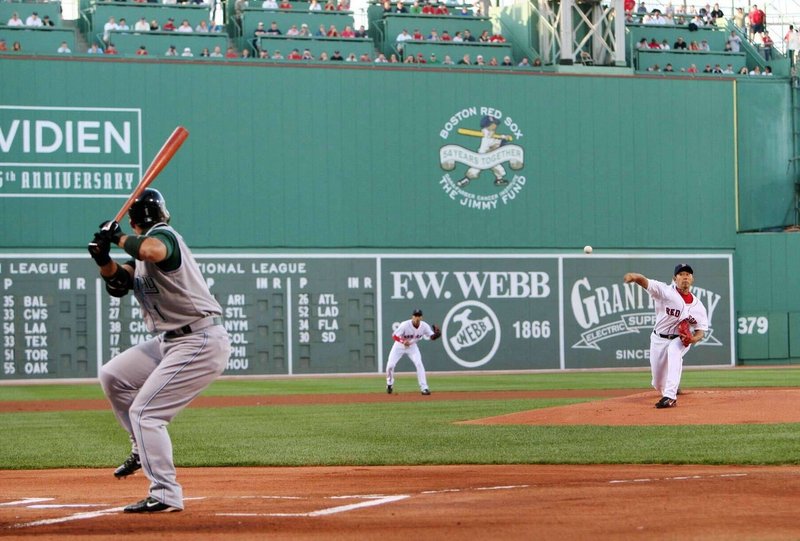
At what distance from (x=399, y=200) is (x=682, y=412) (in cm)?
1908

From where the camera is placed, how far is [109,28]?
33.1m

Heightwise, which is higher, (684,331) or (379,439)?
(684,331)

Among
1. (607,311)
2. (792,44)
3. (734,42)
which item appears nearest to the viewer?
(607,311)

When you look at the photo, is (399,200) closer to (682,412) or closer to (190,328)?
(682,412)

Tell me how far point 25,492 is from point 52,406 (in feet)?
43.4

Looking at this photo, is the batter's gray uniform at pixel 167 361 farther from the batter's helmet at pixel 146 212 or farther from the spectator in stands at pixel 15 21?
the spectator in stands at pixel 15 21

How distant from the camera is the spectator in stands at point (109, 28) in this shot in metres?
33.0

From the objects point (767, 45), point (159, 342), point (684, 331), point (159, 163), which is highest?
point (767, 45)

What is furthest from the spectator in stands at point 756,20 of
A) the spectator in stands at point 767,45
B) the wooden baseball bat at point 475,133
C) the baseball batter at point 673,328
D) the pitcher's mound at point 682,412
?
the baseball batter at point 673,328

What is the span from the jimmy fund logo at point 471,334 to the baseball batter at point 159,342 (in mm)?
25898

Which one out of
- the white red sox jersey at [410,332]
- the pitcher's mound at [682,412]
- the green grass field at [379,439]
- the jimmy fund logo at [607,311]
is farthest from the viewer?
the jimmy fund logo at [607,311]

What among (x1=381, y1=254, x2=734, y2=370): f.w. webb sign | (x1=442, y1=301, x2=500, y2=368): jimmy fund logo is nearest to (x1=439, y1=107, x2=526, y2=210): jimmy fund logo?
(x1=381, y1=254, x2=734, y2=370): f.w. webb sign

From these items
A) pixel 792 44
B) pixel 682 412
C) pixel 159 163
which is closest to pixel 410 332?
pixel 682 412

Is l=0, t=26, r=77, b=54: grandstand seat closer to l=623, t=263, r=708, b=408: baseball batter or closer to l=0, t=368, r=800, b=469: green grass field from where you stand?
l=0, t=368, r=800, b=469: green grass field
